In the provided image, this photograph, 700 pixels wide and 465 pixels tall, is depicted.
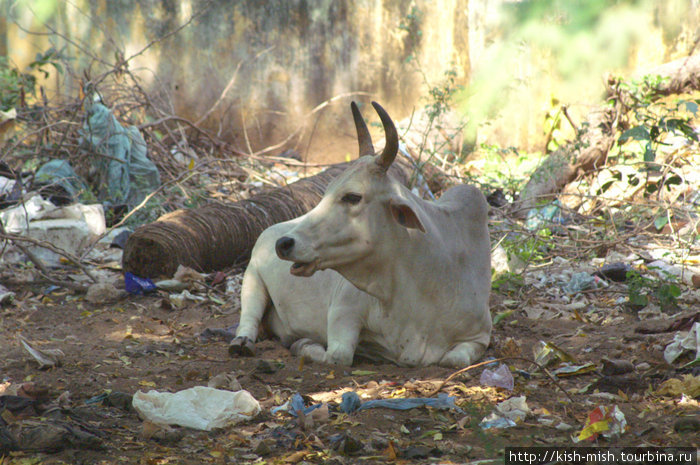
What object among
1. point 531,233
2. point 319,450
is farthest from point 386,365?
point 531,233

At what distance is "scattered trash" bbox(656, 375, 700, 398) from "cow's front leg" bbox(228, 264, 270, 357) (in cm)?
190

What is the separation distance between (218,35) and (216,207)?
469 cm

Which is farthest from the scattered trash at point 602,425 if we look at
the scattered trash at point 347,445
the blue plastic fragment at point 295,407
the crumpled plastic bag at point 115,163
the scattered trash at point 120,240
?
the crumpled plastic bag at point 115,163

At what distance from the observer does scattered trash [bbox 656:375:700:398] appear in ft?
9.01

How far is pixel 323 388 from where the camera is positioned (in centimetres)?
309

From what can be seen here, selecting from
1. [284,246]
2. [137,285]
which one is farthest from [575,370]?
[137,285]

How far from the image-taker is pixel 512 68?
9.86 m

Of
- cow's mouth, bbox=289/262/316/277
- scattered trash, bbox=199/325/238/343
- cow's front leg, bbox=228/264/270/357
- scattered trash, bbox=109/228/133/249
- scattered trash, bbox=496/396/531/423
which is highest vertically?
cow's mouth, bbox=289/262/316/277

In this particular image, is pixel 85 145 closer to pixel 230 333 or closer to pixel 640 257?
pixel 230 333

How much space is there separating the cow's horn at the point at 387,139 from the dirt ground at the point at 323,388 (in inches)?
36.4

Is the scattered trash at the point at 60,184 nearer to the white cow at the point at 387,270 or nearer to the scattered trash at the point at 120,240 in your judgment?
the scattered trash at the point at 120,240

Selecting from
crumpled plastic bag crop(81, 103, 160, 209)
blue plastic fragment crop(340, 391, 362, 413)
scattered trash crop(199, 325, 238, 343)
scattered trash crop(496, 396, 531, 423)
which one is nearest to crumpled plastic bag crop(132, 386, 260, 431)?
blue plastic fragment crop(340, 391, 362, 413)

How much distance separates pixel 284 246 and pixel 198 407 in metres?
0.70

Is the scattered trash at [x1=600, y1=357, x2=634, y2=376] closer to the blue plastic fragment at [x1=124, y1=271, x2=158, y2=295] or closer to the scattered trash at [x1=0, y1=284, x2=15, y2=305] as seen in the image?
the blue plastic fragment at [x1=124, y1=271, x2=158, y2=295]
